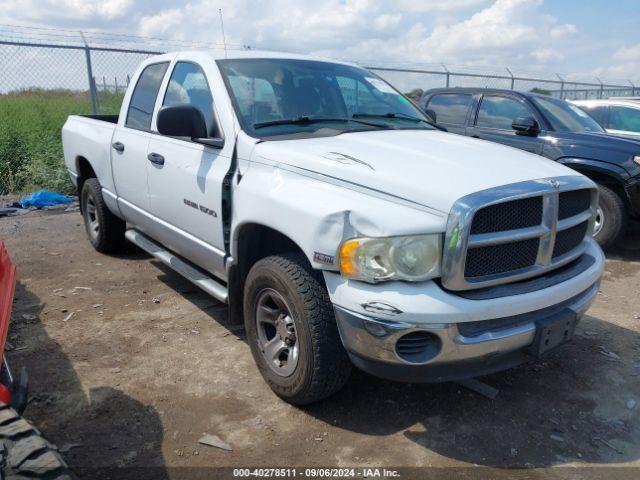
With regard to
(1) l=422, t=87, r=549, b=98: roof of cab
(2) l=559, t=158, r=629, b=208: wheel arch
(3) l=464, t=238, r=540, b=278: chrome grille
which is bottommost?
(2) l=559, t=158, r=629, b=208: wheel arch

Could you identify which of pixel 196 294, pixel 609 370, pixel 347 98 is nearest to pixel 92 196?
pixel 196 294

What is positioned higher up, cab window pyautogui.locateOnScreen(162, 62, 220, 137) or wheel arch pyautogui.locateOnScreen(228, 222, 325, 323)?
cab window pyautogui.locateOnScreen(162, 62, 220, 137)

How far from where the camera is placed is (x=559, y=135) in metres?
6.47

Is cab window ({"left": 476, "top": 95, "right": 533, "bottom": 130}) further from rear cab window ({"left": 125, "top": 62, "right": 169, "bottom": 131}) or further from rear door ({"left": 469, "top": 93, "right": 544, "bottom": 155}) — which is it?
rear cab window ({"left": 125, "top": 62, "right": 169, "bottom": 131})

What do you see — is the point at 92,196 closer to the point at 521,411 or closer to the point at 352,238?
the point at 352,238

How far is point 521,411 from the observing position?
3.10 metres

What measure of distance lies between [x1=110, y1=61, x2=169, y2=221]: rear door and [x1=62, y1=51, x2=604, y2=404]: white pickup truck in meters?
0.27

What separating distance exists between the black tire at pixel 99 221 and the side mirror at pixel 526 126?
476 centimetres

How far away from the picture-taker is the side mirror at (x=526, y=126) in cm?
658

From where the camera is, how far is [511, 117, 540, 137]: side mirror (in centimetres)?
658

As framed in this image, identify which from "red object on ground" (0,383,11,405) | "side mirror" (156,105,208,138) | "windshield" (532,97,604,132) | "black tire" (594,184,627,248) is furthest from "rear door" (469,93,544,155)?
"red object on ground" (0,383,11,405)

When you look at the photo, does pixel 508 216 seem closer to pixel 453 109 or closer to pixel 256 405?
pixel 256 405

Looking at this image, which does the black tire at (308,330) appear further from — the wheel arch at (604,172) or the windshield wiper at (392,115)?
the wheel arch at (604,172)

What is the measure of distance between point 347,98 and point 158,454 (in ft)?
8.66
